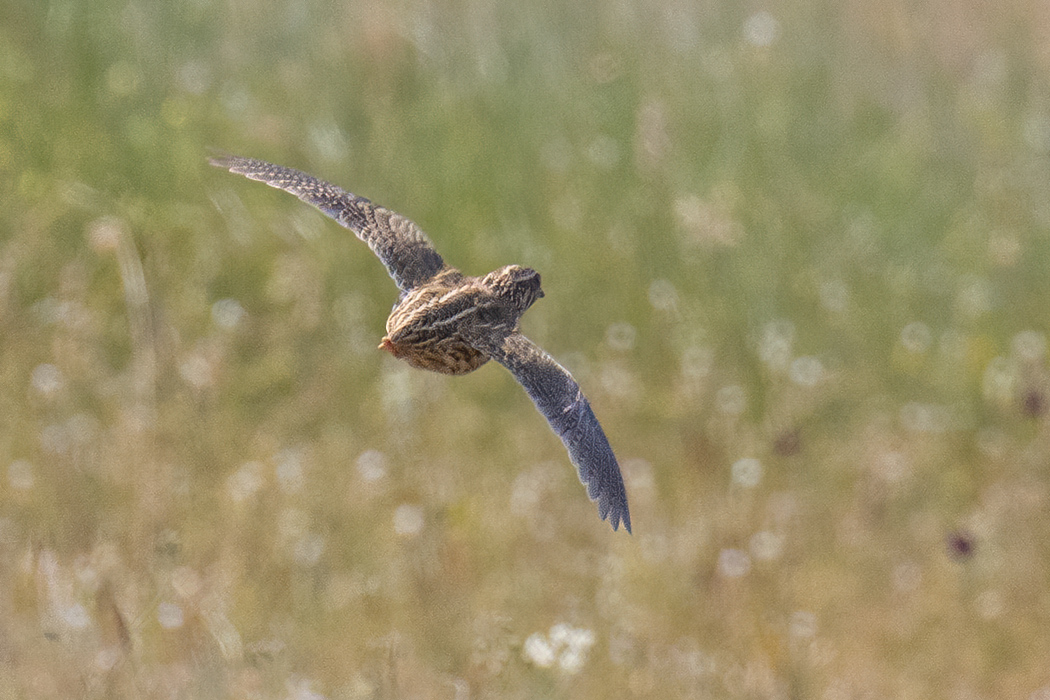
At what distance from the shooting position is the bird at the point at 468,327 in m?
2.24

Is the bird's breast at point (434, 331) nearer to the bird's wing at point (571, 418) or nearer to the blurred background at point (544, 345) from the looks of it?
the bird's wing at point (571, 418)

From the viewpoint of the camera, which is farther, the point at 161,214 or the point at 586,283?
the point at 586,283

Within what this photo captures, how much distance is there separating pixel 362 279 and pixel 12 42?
2013mm

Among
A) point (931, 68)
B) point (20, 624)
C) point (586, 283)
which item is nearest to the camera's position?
point (20, 624)

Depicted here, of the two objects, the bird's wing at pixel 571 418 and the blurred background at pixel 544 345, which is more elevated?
the blurred background at pixel 544 345

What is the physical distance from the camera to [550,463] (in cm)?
442

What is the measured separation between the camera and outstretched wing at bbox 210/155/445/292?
9.06ft

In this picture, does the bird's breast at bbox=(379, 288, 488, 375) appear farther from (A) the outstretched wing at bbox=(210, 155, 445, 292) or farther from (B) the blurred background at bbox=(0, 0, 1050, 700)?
(B) the blurred background at bbox=(0, 0, 1050, 700)

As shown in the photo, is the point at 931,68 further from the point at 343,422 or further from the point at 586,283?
the point at 343,422

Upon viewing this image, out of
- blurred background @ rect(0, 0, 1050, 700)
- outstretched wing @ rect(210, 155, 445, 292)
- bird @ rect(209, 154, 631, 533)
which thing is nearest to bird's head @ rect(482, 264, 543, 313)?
bird @ rect(209, 154, 631, 533)

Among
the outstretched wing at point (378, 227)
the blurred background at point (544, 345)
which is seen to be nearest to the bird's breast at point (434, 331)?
the outstretched wing at point (378, 227)

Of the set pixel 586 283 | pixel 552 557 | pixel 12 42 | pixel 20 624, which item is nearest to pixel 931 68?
pixel 586 283

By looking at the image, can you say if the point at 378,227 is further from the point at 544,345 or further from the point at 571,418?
the point at 544,345

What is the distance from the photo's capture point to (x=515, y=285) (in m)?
2.87
